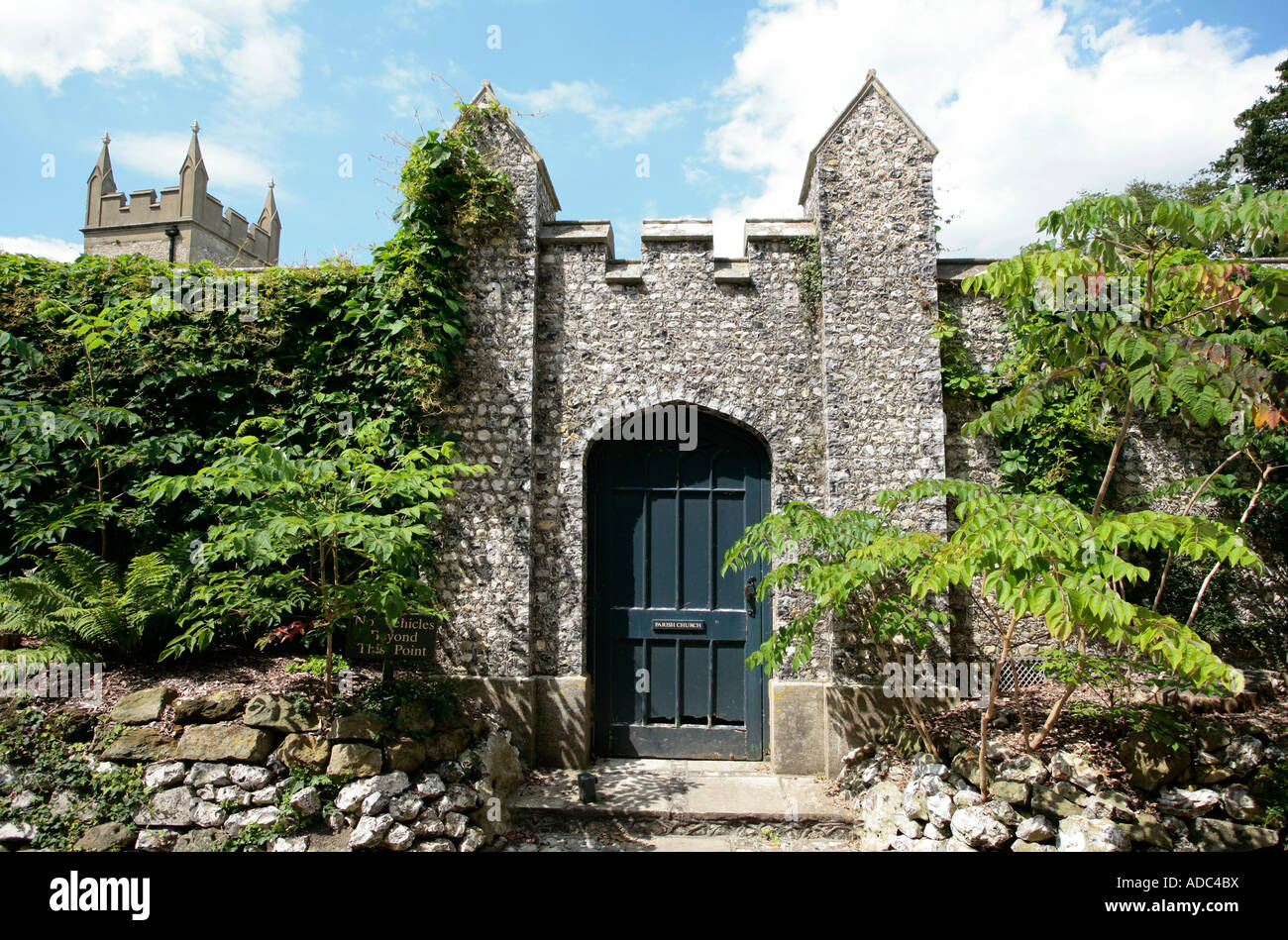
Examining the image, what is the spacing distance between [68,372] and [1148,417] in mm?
8830

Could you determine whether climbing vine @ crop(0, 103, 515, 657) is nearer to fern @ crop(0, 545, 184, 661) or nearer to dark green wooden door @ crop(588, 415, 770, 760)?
fern @ crop(0, 545, 184, 661)

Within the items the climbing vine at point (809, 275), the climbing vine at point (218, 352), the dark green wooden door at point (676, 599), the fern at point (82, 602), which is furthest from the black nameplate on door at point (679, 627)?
the fern at point (82, 602)

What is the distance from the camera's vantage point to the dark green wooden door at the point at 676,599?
5801mm

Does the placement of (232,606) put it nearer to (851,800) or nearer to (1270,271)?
(851,800)

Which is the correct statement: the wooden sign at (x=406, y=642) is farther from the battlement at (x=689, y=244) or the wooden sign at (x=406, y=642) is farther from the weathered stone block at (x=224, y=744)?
the battlement at (x=689, y=244)

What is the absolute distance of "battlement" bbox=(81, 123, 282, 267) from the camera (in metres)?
19.7

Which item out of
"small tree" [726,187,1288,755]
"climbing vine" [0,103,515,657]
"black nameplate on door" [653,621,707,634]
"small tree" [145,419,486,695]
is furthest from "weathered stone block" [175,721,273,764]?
"small tree" [726,187,1288,755]

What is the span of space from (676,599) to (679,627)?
8.9 inches

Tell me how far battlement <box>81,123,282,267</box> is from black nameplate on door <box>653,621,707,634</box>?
1869cm

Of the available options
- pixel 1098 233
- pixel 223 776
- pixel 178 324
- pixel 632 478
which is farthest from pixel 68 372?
pixel 1098 233

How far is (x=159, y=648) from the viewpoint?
5004 mm
